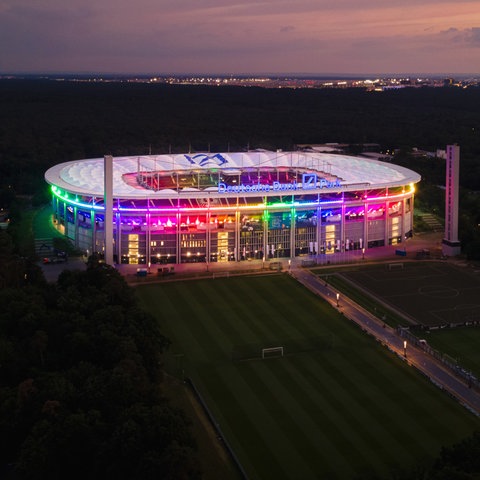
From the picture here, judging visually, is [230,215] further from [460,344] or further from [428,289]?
[460,344]

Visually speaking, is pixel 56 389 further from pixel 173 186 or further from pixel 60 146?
pixel 60 146

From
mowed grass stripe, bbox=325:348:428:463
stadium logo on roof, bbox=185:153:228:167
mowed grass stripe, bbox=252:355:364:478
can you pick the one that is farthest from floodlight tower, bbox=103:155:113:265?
mowed grass stripe, bbox=325:348:428:463

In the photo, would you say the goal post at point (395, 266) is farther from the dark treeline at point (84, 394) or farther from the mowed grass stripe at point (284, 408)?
the dark treeline at point (84, 394)

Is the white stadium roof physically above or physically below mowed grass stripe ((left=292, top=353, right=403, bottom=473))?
above

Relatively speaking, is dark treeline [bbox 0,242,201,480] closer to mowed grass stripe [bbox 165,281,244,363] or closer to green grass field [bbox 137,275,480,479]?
green grass field [bbox 137,275,480,479]

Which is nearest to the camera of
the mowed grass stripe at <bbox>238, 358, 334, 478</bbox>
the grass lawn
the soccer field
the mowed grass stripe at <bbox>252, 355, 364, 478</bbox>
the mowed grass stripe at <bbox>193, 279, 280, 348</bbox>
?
the mowed grass stripe at <bbox>252, 355, 364, 478</bbox>

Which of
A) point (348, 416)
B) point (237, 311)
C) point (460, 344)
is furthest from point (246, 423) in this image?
point (237, 311)

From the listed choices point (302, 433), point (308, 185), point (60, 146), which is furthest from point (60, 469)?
point (60, 146)
